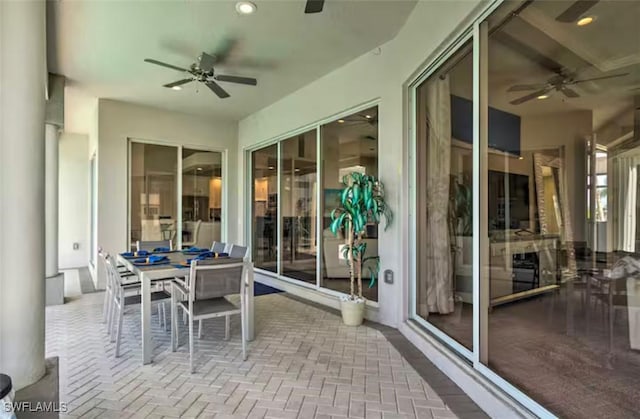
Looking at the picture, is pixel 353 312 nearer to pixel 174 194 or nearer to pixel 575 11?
pixel 575 11

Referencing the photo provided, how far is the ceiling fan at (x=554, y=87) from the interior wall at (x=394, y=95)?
1.72 meters

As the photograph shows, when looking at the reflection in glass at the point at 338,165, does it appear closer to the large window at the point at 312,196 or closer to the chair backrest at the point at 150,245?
the large window at the point at 312,196

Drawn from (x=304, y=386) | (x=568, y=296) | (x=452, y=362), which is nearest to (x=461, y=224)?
(x=452, y=362)

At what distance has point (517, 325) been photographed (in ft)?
11.9

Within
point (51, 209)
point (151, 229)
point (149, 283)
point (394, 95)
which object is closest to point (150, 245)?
point (51, 209)

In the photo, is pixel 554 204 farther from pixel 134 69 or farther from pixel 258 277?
pixel 134 69

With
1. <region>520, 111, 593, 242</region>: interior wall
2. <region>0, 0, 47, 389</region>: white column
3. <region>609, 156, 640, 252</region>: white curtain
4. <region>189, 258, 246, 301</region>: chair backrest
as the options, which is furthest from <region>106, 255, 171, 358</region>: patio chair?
<region>609, 156, 640, 252</region>: white curtain

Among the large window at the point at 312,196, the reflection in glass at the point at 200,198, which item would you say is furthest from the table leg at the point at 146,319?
the reflection in glass at the point at 200,198

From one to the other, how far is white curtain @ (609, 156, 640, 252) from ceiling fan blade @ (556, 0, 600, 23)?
3147 mm

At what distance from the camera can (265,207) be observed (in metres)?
6.62

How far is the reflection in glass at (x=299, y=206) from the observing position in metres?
5.34

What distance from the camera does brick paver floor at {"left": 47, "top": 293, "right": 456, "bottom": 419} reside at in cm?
218

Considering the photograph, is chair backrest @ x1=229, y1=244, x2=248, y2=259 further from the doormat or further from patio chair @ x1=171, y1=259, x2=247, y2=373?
the doormat

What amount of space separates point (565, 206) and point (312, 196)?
14.0 feet
